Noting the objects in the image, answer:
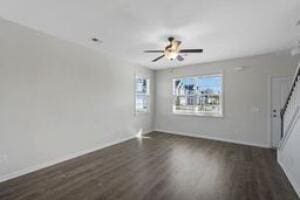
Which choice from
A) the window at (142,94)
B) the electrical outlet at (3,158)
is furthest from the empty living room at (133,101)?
the window at (142,94)

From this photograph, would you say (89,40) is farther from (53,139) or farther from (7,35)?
(53,139)

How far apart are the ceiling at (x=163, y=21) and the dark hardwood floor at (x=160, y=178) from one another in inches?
110

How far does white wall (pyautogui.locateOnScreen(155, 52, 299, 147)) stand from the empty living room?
31 mm

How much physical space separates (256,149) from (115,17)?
4908 millimetres

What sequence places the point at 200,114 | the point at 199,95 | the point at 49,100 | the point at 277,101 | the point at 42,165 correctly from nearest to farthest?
the point at 42,165
the point at 49,100
the point at 277,101
the point at 200,114
the point at 199,95

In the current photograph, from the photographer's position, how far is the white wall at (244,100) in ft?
15.5

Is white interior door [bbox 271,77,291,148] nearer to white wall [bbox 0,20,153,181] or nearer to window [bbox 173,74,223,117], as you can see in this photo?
window [bbox 173,74,223,117]

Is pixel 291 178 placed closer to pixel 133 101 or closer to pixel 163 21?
pixel 163 21

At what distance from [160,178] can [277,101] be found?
4.13 m

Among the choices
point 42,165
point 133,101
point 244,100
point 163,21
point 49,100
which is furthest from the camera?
point 133,101

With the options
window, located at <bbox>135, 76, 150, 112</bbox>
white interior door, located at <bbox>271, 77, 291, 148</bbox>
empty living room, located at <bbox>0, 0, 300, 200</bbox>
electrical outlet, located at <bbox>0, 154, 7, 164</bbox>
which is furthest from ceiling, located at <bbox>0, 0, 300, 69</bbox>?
electrical outlet, located at <bbox>0, 154, 7, 164</bbox>

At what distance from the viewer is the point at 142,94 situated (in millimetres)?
6523

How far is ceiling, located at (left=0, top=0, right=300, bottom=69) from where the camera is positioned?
240cm

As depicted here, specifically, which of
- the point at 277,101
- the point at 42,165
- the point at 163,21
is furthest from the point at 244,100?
the point at 42,165
